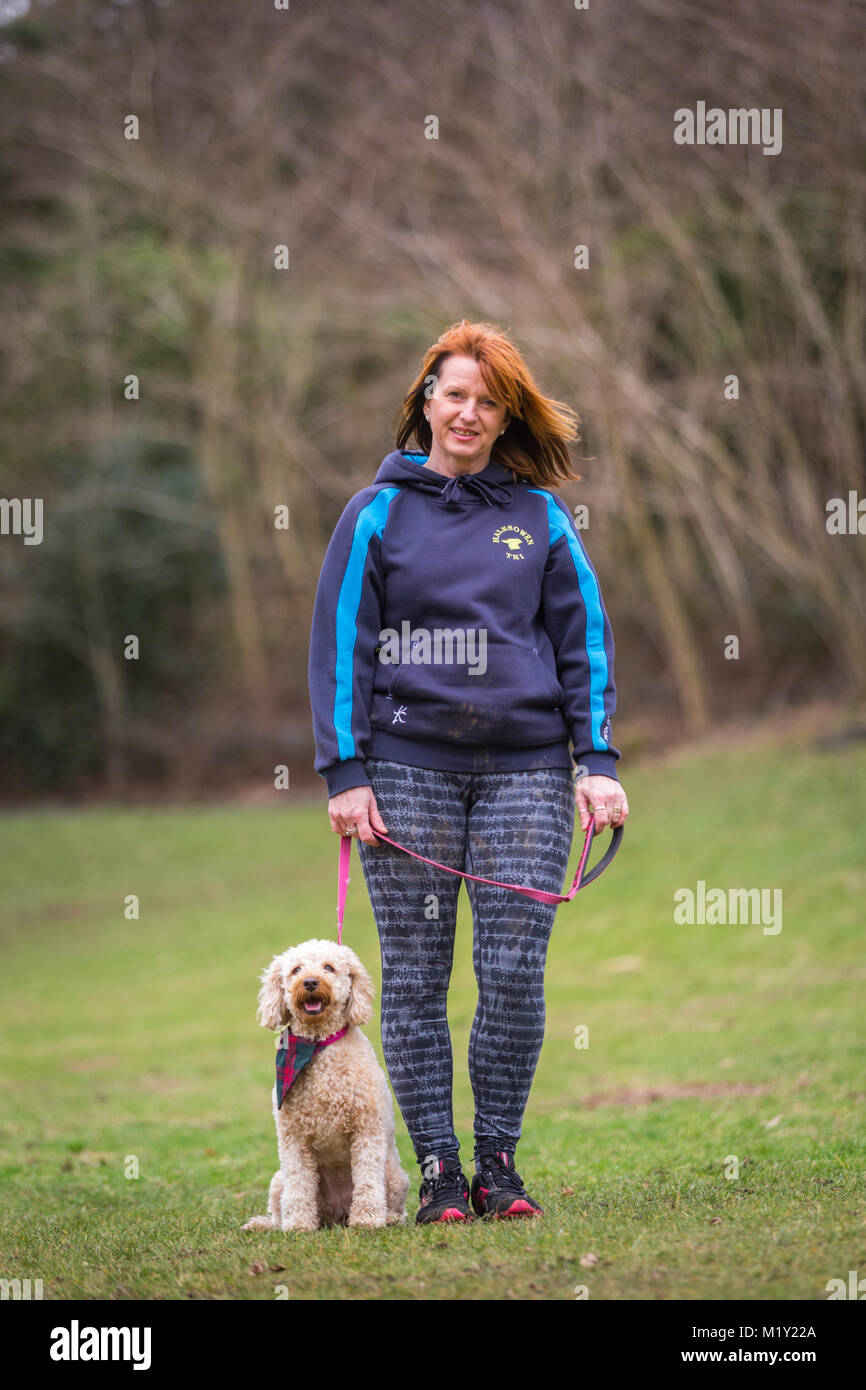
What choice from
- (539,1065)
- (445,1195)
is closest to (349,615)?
(445,1195)

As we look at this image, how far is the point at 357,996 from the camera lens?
171 inches

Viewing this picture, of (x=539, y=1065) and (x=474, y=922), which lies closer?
(x=474, y=922)

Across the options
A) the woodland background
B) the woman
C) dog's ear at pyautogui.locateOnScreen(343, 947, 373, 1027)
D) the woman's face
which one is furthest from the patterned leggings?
the woodland background

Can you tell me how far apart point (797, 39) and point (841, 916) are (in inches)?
405

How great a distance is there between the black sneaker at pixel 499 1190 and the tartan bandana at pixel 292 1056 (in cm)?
56

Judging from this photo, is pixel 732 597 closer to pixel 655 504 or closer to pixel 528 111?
pixel 655 504

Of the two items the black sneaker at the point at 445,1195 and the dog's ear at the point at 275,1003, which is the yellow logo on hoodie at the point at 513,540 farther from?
the black sneaker at the point at 445,1195

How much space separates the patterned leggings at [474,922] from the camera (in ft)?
13.6

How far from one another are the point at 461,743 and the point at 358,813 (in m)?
0.35

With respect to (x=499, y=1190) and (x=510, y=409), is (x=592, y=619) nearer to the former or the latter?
(x=510, y=409)

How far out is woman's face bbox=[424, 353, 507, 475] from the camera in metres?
4.30

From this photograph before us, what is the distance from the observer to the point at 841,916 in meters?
13.7

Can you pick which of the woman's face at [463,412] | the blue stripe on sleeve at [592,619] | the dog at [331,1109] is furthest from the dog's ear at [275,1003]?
the woman's face at [463,412]

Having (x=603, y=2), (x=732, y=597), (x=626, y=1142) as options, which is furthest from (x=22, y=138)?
(x=626, y=1142)
